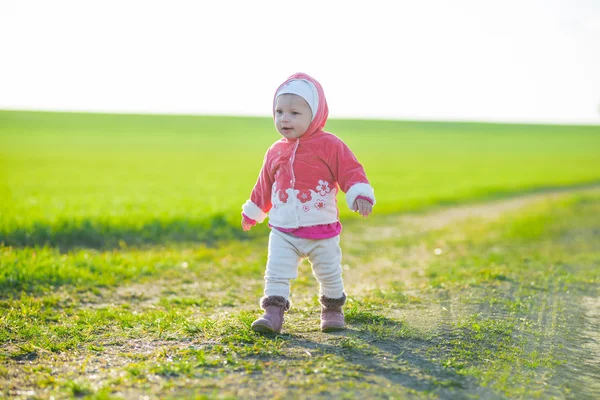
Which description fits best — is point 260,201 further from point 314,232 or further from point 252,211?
point 314,232

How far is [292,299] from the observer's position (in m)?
6.42

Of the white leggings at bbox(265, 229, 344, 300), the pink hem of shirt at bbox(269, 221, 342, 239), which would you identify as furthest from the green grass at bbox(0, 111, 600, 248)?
the pink hem of shirt at bbox(269, 221, 342, 239)

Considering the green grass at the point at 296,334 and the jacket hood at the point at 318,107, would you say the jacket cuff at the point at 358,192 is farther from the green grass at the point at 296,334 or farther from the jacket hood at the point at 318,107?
the green grass at the point at 296,334

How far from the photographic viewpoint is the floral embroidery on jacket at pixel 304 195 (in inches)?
183

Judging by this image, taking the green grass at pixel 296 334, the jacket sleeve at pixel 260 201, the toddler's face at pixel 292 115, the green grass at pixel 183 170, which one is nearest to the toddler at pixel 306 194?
the toddler's face at pixel 292 115

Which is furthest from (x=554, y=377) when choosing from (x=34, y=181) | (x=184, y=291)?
(x=34, y=181)

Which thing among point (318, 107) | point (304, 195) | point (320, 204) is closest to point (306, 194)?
point (304, 195)

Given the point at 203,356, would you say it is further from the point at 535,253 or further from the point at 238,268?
the point at 535,253

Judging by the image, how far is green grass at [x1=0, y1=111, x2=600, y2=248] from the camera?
33.5 ft

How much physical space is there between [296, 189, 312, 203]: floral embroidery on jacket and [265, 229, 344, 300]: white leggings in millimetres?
292

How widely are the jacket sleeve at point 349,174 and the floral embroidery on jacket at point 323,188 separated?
10 centimetres

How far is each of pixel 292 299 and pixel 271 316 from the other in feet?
6.25

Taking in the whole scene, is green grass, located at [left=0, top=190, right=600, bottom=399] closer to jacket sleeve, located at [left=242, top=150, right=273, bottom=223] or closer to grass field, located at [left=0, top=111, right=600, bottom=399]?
grass field, located at [left=0, top=111, right=600, bottom=399]

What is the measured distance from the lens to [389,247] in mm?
10438
